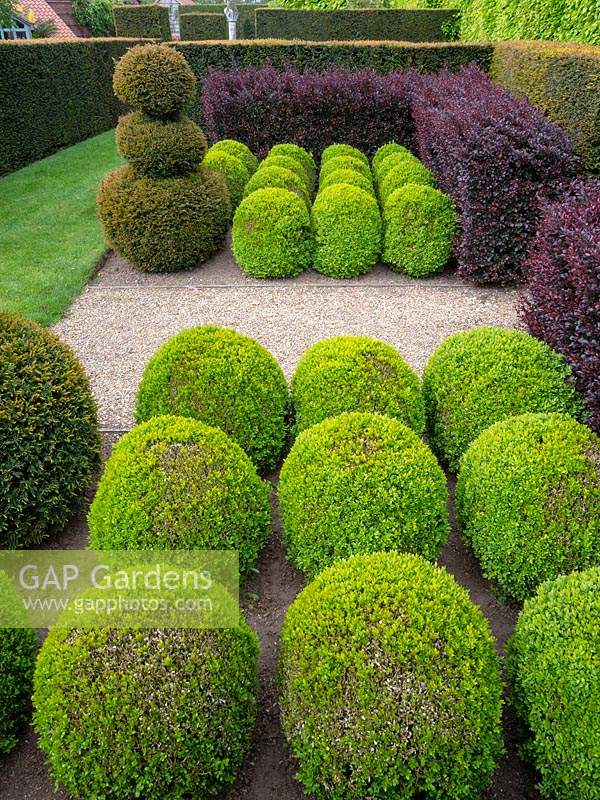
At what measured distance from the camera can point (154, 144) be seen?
784cm

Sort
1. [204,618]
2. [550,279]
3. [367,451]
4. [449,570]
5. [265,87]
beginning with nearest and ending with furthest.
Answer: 1. [204,618]
2. [367,451]
3. [449,570]
4. [550,279]
5. [265,87]

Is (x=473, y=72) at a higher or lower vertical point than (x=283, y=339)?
higher

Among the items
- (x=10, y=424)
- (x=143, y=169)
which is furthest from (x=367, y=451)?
(x=143, y=169)

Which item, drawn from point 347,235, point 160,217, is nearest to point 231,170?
point 160,217

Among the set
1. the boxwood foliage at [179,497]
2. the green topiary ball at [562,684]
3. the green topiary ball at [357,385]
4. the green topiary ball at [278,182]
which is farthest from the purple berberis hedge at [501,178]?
the green topiary ball at [562,684]

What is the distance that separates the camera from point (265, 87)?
11742 millimetres

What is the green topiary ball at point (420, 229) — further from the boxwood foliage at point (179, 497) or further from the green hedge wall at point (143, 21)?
the green hedge wall at point (143, 21)

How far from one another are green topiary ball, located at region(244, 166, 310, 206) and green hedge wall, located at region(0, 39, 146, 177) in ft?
27.5

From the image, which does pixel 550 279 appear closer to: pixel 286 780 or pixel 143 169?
pixel 286 780

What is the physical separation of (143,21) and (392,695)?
25967 millimetres

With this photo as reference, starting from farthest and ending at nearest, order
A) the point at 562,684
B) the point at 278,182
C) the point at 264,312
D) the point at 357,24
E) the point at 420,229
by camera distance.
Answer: the point at 357,24 → the point at 278,182 → the point at 420,229 → the point at 264,312 → the point at 562,684

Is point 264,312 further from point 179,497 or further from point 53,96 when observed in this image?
point 53,96

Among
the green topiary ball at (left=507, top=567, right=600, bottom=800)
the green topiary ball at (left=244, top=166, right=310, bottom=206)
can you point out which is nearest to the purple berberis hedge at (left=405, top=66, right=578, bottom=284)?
the green topiary ball at (left=244, top=166, right=310, bottom=206)

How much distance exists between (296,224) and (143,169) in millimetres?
2169
